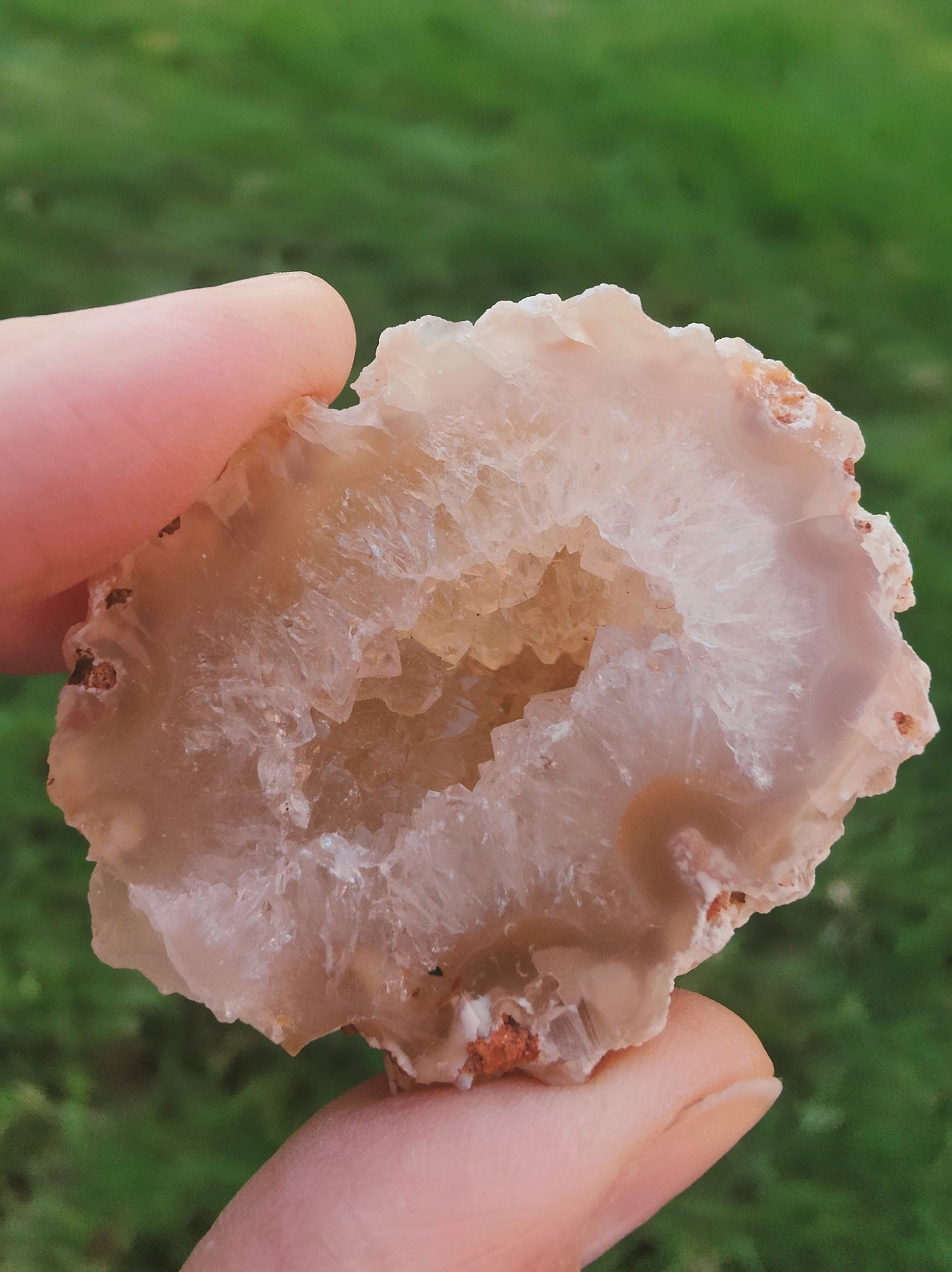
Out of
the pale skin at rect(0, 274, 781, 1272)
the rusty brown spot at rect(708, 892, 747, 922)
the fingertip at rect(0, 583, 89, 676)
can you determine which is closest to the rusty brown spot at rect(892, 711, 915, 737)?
the rusty brown spot at rect(708, 892, 747, 922)

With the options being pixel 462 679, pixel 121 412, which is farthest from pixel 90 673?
pixel 462 679

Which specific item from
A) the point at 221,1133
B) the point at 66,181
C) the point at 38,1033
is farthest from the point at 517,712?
the point at 66,181

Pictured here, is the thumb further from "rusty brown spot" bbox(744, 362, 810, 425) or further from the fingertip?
the fingertip

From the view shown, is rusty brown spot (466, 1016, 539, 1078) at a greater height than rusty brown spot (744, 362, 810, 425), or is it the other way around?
rusty brown spot (744, 362, 810, 425)

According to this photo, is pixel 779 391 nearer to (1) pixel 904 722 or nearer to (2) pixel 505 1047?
(1) pixel 904 722

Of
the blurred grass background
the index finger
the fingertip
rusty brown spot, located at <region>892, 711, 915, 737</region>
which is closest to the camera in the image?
rusty brown spot, located at <region>892, 711, 915, 737</region>

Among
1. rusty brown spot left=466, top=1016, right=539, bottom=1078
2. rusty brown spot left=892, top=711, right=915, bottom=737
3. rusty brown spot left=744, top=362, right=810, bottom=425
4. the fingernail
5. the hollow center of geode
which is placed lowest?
the fingernail

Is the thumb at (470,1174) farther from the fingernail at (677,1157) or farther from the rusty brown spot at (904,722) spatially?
the rusty brown spot at (904,722)
